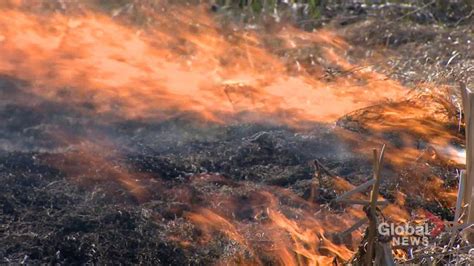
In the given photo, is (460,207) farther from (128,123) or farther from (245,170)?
(128,123)

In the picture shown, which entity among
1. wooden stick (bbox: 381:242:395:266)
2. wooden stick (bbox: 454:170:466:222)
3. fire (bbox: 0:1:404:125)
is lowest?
fire (bbox: 0:1:404:125)

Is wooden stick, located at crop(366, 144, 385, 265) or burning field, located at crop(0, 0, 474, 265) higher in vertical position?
wooden stick, located at crop(366, 144, 385, 265)

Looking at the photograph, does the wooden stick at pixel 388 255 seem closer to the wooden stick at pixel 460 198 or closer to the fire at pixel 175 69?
the wooden stick at pixel 460 198

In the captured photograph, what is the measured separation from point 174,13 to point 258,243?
3.82 meters

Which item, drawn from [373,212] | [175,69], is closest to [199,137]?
[175,69]

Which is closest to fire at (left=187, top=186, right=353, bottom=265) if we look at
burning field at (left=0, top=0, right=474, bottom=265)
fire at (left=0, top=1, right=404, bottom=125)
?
burning field at (left=0, top=0, right=474, bottom=265)

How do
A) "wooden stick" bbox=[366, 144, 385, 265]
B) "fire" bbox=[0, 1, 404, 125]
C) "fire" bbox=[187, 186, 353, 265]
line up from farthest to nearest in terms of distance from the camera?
"fire" bbox=[0, 1, 404, 125]
"fire" bbox=[187, 186, 353, 265]
"wooden stick" bbox=[366, 144, 385, 265]

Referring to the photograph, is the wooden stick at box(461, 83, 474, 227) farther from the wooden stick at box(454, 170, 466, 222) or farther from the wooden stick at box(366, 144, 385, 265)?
the wooden stick at box(366, 144, 385, 265)

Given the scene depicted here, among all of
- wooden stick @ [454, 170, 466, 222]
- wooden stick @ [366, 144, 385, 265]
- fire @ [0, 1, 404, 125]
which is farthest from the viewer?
fire @ [0, 1, 404, 125]

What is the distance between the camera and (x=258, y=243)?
13.1 feet

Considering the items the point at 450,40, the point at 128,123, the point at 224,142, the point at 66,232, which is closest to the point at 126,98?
the point at 128,123

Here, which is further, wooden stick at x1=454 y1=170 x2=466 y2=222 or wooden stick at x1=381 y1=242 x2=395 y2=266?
wooden stick at x1=454 y1=170 x2=466 y2=222

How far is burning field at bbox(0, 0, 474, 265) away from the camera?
3.96m

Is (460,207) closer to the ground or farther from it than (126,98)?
farther from it
